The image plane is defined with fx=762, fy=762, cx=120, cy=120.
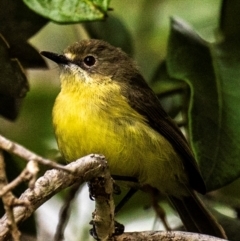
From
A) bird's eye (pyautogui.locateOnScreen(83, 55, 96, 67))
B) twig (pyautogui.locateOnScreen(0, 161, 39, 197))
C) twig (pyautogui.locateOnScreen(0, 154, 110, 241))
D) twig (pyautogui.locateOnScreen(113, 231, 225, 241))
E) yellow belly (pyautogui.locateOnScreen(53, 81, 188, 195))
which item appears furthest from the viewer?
bird's eye (pyautogui.locateOnScreen(83, 55, 96, 67))

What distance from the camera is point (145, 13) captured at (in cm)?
329

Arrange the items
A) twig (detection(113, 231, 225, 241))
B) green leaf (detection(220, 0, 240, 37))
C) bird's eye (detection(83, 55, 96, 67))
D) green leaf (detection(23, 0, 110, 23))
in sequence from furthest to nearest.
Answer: bird's eye (detection(83, 55, 96, 67)) < green leaf (detection(220, 0, 240, 37)) < green leaf (detection(23, 0, 110, 23)) < twig (detection(113, 231, 225, 241))

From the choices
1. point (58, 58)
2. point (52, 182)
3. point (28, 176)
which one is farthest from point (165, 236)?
point (58, 58)

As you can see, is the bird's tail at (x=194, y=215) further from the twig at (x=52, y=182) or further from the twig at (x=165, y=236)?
the twig at (x=52, y=182)

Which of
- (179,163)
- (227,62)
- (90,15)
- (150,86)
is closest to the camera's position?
(90,15)

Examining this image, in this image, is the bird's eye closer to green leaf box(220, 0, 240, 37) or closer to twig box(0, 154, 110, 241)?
green leaf box(220, 0, 240, 37)

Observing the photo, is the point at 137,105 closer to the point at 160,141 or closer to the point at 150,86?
the point at 160,141

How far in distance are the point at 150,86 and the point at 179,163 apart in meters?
0.32

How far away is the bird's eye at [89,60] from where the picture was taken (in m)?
2.47

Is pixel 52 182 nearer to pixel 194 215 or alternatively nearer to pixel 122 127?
pixel 122 127

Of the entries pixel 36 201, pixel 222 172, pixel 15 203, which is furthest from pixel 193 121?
pixel 15 203

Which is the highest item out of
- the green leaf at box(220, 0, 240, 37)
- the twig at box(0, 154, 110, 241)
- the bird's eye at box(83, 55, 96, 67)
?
the twig at box(0, 154, 110, 241)

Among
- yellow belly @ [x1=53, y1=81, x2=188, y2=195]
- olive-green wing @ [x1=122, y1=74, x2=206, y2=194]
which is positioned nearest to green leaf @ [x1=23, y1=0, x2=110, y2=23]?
yellow belly @ [x1=53, y1=81, x2=188, y2=195]

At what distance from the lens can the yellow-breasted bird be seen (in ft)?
7.12
